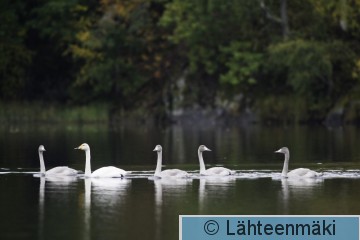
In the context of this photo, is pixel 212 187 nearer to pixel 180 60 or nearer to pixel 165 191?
pixel 165 191

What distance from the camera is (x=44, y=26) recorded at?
228ft

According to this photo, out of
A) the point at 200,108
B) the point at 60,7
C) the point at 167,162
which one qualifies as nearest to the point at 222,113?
the point at 200,108

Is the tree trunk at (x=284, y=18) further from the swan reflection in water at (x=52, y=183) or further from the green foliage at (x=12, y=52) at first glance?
the swan reflection in water at (x=52, y=183)

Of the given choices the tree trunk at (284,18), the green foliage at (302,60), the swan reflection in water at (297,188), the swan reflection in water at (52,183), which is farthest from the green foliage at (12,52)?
the swan reflection in water at (297,188)

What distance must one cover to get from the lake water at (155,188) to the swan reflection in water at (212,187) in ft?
0.06

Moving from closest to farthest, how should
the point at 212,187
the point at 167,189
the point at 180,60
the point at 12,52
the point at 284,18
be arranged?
the point at 167,189 < the point at 212,187 < the point at 284,18 < the point at 180,60 < the point at 12,52

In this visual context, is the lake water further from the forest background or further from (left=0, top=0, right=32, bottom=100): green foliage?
(left=0, top=0, right=32, bottom=100): green foliage

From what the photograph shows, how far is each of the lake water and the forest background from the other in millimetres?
14080

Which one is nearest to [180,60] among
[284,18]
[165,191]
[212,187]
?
[284,18]

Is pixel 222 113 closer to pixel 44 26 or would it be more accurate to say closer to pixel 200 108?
pixel 200 108

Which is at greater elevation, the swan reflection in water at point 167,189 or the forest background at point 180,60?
the forest background at point 180,60

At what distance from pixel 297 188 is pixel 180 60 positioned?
4060 cm

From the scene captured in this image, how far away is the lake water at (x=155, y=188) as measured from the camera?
22.8 metres

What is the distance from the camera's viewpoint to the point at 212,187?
28.8m
